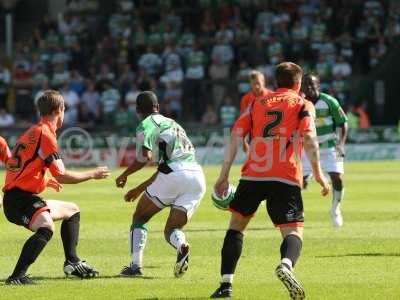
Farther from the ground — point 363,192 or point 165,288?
point 165,288

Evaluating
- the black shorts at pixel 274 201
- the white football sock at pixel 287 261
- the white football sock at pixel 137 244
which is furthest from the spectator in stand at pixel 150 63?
the white football sock at pixel 287 261

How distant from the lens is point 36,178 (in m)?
11.7

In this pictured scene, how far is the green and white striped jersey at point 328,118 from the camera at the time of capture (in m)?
18.0

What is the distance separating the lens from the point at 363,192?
2412cm

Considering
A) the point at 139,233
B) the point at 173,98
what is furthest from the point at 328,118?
the point at 173,98

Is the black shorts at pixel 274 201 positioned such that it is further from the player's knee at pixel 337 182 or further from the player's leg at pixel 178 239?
the player's knee at pixel 337 182

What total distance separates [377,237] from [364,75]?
22.8m

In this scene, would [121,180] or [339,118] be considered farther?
[339,118]

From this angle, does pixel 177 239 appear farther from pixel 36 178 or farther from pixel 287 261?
pixel 287 261

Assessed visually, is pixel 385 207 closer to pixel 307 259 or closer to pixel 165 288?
pixel 307 259

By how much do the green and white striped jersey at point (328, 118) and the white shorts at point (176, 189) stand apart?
5979 mm

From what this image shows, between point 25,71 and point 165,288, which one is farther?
point 25,71

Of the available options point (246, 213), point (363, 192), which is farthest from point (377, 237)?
point (363, 192)

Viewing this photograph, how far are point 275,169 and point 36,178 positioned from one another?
2.66 m
